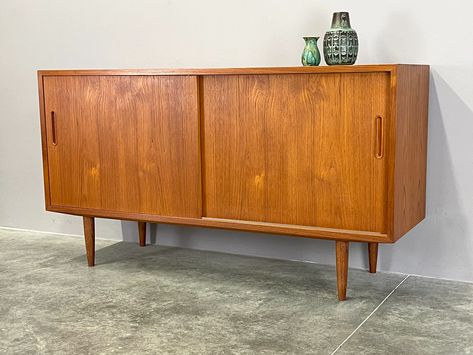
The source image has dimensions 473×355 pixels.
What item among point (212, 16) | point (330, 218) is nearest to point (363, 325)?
point (330, 218)

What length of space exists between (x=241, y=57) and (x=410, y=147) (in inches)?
35.1

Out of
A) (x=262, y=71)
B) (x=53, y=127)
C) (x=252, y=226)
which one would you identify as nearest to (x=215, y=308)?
(x=252, y=226)

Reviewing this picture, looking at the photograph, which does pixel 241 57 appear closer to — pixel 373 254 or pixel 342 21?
pixel 342 21

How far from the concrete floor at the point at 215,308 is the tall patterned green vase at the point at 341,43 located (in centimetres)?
83

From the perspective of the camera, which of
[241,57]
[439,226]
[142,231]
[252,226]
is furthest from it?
[142,231]

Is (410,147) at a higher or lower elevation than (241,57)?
lower

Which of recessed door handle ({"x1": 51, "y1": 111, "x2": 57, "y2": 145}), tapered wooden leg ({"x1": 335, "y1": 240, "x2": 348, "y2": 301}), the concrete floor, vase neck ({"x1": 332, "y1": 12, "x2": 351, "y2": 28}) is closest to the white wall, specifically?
the concrete floor

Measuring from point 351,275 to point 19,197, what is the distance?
1.85 m

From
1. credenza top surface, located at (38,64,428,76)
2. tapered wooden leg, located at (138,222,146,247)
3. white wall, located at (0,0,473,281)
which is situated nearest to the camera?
credenza top surface, located at (38,64,428,76)

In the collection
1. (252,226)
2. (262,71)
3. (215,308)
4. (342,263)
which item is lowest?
(215,308)

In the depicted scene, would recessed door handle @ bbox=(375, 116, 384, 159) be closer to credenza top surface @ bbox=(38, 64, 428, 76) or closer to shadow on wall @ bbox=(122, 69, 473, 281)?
credenza top surface @ bbox=(38, 64, 428, 76)

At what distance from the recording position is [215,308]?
2.40 meters

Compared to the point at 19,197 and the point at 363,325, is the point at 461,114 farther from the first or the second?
the point at 19,197

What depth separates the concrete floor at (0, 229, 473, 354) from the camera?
2090 millimetres
